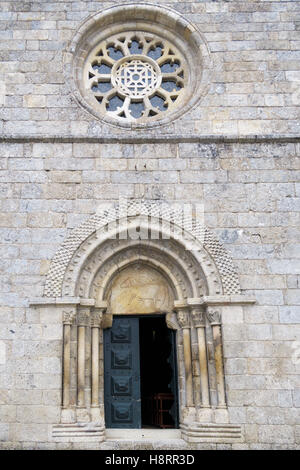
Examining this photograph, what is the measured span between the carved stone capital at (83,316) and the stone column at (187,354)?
1.21m

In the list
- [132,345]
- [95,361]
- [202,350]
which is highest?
[132,345]

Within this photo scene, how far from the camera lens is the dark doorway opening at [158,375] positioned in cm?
693

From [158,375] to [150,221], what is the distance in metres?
2.95

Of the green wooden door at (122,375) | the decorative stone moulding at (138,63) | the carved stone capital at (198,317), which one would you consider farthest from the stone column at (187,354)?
the decorative stone moulding at (138,63)

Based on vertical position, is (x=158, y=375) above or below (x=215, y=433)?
above

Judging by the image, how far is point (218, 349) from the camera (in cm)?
627

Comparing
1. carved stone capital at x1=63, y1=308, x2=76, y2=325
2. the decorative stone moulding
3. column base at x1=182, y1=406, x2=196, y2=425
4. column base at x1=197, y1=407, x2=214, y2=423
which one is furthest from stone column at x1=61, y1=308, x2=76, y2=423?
the decorative stone moulding

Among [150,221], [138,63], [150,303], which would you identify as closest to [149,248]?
[150,221]

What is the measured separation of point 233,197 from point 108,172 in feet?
5.77

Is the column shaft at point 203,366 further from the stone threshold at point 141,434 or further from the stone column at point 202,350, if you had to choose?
the stone threshold at point 141,434

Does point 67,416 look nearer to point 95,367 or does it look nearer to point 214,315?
point 95,367

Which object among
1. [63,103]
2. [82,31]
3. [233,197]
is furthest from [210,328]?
[82,31]

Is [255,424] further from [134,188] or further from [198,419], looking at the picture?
[134,188]

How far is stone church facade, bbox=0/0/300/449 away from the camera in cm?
614
